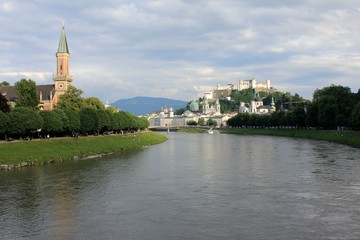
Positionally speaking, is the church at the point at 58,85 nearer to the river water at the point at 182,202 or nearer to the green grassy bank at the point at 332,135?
the green grassy bank at the point at 332,135

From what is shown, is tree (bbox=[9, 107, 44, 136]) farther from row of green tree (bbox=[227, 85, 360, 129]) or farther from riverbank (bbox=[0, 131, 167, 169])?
row of green tree (bbox=[227, 85, 360, 129])

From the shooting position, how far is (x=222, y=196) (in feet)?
113

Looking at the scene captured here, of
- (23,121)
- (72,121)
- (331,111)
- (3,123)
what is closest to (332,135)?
(331,111)

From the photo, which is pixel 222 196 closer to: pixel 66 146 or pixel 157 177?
pixel 157 177

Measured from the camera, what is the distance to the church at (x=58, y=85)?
122 meters

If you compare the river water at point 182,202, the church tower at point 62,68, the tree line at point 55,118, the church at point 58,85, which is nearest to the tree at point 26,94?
the tree line at point 55,118

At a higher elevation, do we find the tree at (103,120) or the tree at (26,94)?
the tree at (26,94)

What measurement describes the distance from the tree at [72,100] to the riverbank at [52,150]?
19.7 meters

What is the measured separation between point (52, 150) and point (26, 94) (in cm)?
3396

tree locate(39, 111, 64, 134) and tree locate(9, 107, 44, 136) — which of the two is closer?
tree locate(9, 107, 44, 136)

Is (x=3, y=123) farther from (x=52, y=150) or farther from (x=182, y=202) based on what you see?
(x=182, y=202)

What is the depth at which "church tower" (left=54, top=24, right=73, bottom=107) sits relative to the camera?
4968 inches

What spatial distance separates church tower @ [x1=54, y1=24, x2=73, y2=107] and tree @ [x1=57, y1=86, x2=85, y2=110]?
18.2 metres

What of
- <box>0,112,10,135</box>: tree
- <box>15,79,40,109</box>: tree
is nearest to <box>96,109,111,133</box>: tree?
<box>15,79,40,109</box>: tree
